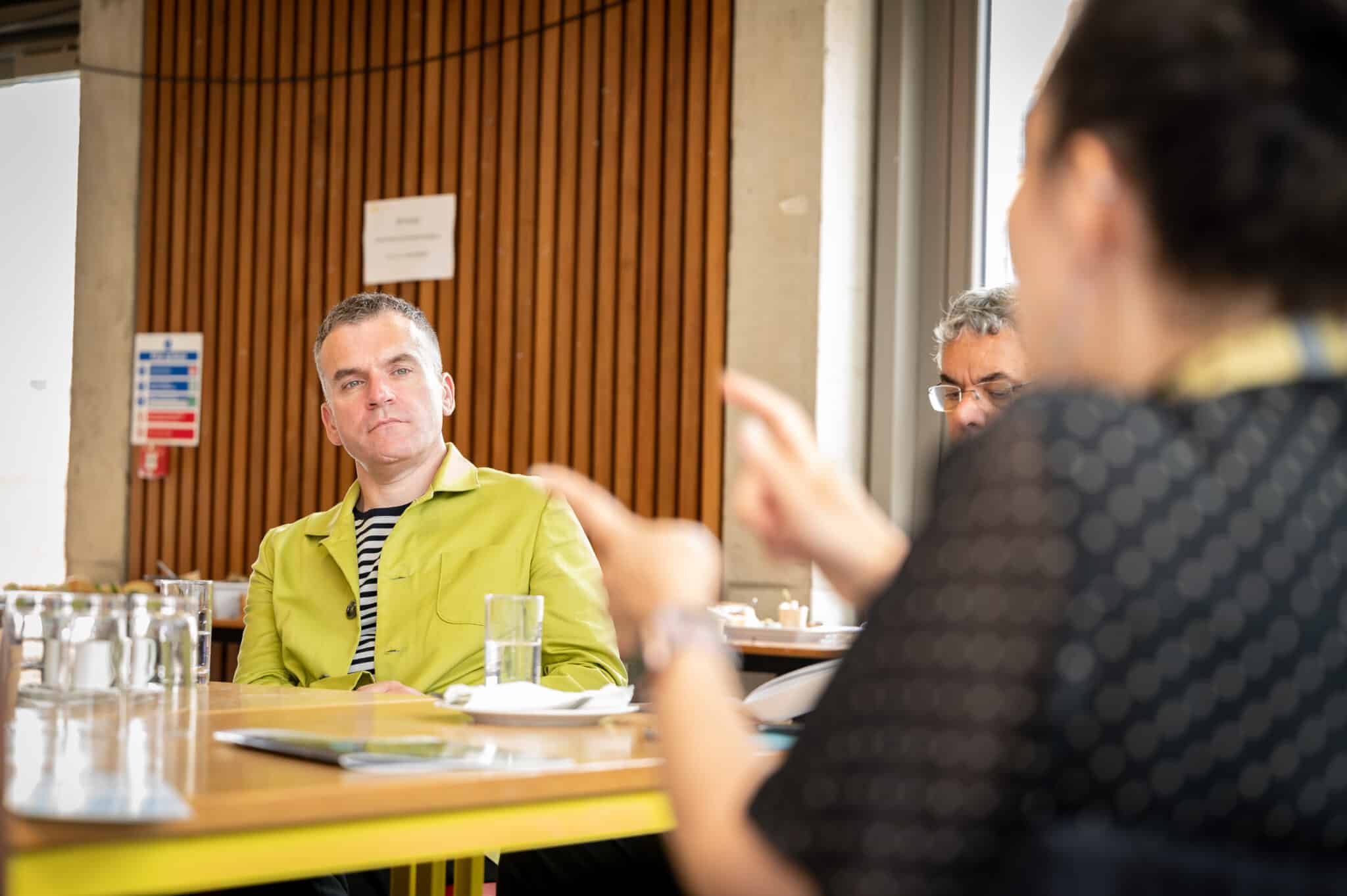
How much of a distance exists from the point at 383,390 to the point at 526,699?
1408 millimetres

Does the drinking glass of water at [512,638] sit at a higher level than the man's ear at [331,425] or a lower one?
lower

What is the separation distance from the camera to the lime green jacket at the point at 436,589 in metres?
2.90

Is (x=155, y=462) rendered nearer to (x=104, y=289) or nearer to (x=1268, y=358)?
(x=104, y=289)

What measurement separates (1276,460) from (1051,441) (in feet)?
0.48

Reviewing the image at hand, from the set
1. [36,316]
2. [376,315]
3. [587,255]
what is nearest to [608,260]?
[587,255]

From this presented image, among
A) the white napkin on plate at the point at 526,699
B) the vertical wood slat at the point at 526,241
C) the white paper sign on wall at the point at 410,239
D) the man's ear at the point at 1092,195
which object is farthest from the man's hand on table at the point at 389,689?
the white paper sign on wall at the point at 410,239

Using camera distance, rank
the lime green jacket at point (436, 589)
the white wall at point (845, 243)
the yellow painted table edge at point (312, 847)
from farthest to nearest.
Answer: the white wall at point (845, 243) → the lime green jacket at point (436, 589) → the yellow painted table edge at point (312, 847)

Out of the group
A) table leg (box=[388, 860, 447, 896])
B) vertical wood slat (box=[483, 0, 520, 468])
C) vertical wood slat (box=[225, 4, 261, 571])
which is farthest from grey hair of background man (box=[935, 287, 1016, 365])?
vertical wood slat (box=[225, 4, 261, 571])

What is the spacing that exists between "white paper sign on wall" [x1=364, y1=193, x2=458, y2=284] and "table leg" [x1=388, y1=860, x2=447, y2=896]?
13.3ft

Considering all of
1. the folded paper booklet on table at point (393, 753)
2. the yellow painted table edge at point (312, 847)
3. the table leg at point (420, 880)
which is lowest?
the table leg at point (420, 880)

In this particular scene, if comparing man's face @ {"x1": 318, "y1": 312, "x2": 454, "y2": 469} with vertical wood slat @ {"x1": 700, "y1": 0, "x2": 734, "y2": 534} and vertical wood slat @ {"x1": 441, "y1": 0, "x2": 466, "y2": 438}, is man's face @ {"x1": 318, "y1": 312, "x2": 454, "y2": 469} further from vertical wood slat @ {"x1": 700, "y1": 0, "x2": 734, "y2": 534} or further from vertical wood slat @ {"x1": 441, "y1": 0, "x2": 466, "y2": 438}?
vertical wood slat @ {"x1": 441, "y1": 0, "x2": 466, "y2": 438}

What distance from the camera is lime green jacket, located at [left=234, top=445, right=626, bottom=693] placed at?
2.90 m

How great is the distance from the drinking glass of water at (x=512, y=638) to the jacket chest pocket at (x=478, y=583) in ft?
2.65

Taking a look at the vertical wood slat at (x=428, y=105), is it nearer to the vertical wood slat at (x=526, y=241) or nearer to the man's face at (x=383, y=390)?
the vertical wood slat at (x=526, y=241)
